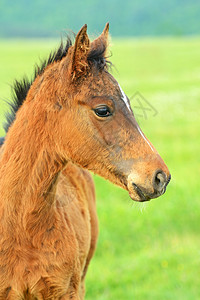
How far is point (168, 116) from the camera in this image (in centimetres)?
2155

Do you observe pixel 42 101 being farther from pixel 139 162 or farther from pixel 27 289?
pixel 27 289

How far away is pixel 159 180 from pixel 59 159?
2.79 ft

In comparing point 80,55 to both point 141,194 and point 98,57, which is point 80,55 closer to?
point 98,57

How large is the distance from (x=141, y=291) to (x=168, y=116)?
15.4 m

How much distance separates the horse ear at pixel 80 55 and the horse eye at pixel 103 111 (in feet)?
1.03

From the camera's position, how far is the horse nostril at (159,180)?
3.54 meters

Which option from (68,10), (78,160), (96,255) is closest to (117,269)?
(96,255)

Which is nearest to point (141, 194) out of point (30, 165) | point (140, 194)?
point (140, 194)

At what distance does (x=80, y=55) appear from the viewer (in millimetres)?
3715

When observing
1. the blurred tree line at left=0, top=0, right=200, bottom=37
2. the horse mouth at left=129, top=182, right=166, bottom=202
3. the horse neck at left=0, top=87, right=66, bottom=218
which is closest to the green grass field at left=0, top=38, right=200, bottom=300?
the horse mouth at left=129, top=182, right=166, bottom=202

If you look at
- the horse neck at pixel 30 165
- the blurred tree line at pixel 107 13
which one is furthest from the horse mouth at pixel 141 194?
the blurred tree line at pixel 107 13

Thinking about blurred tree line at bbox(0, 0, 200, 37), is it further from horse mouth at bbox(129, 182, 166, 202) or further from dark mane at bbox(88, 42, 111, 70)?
horse mouth at bbox(129, 182, 166, 202)

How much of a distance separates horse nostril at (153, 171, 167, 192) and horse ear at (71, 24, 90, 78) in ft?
3.16

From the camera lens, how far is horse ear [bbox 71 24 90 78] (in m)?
3.66
